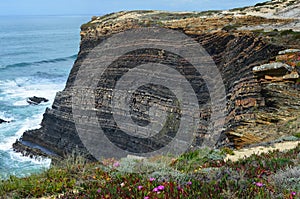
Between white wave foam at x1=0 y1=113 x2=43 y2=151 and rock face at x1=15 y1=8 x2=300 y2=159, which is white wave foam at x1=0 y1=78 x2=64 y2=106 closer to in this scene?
white wave foam at x1=0 y1=113 x2=43 y2=151

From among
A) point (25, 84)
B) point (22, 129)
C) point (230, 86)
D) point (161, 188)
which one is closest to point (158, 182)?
point (161, 188)

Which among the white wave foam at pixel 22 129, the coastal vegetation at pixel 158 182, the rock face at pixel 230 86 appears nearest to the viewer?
the coastal vegetation at pixel 158 182

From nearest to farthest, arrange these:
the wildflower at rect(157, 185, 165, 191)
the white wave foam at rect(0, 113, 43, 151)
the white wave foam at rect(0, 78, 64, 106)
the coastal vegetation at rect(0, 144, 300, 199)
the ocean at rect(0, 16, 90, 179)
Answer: the coastal vegetation at rect(0, 144, 300, 199) < the wildflower at rect(157, 185, 165, 191) < the ocean at rect(0, 16, 90, 179) < the white wave foam at rect(0, 113, 43, 151) < the white wave foam at rect(0, 78, 64, 106)

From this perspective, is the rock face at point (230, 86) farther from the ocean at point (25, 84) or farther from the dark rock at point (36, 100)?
the dark rock at point (36, 100)

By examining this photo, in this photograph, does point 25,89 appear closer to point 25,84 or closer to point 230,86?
point 25,84

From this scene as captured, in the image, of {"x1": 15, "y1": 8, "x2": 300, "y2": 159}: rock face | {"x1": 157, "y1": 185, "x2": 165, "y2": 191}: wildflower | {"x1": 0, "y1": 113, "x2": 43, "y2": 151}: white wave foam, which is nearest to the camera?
{"x1": 157, "y1": 185, "x2": 165, "y2": 191}: wildflower

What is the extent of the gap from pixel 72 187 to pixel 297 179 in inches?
124

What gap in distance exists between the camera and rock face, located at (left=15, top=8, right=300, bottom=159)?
1173 centimetres

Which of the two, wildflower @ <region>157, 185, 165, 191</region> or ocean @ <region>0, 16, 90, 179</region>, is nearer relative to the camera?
wildflower @ <region>157, 185, 165, 191</region>

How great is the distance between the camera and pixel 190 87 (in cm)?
2352

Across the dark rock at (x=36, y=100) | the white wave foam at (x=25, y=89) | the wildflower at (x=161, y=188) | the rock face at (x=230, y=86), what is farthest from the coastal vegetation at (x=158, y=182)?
the dark rock at (x=36, y=100)

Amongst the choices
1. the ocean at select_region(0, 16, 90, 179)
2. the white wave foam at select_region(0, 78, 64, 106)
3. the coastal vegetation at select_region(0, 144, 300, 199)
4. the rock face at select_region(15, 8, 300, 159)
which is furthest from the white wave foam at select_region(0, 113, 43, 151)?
the coastal vegetation at select_region(0, 144, 300, 199)

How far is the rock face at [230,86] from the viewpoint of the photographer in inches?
462

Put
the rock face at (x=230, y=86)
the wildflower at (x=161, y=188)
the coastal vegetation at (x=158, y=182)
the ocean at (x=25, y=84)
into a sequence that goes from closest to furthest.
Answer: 1. the coastal vegetation at (x=158, y=182)
2. the wildflower at (x=161, y=188)
3. the rock face at (x=230, y=86)
4. the ocean at (x=25, y=84)
